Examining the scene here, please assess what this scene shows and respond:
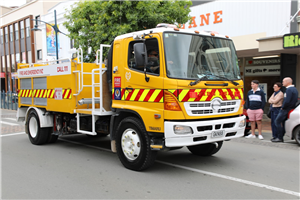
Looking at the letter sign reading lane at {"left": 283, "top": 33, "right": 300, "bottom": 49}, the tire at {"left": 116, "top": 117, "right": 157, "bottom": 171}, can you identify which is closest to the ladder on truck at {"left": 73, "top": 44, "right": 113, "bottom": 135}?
the tire at {"left": 116, "top": 117, "right": 157, "bottom": 171}

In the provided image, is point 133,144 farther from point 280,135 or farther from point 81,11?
point 81,11

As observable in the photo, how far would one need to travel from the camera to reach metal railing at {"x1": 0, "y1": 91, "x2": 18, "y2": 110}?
21.6 m

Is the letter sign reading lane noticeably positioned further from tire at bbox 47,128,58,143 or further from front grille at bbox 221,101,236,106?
tire at bbox 47,128,58,143

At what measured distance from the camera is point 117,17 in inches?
462

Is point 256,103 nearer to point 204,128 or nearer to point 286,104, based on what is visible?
point 286,104

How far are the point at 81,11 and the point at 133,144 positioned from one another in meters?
9.22

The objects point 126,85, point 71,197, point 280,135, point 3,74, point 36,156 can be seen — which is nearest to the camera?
point 71,197

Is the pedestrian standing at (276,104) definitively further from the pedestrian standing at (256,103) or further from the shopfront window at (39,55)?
the shopfront window at (39,55)

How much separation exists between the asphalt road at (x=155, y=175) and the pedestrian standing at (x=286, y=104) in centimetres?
64

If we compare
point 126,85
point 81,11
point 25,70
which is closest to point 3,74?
point 81,11

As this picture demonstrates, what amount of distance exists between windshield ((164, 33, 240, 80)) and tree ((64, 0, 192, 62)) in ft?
21.4

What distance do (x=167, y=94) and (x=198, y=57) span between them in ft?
3.01

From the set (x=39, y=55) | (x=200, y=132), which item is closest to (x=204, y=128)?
(x=200, y=132)

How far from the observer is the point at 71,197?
13.5 ft
